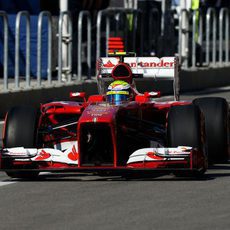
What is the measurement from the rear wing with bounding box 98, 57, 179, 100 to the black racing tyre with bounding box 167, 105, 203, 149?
258 cm

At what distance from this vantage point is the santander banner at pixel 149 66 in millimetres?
15484

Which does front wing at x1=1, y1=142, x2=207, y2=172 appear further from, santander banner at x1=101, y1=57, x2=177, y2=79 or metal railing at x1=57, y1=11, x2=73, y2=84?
metal railing at x1=57, y1=11, x2=73, y2=84

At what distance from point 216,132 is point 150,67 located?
2.11 m

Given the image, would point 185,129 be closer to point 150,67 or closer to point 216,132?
point 216,132

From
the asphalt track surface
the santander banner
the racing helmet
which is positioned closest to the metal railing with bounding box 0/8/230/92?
the santander banner

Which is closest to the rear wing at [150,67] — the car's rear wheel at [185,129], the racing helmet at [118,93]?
the racing helmet at [118,93]

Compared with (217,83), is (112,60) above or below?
above

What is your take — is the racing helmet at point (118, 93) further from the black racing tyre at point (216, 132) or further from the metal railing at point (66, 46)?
the metal railing at point (66, 46)

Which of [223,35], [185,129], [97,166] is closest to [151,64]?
Answer: [185,129]
